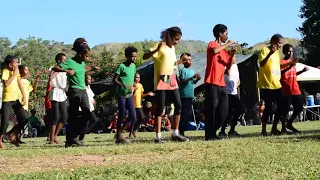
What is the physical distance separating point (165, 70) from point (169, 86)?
0.84 ft

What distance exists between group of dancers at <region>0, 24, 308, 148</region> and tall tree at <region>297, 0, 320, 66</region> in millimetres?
41360

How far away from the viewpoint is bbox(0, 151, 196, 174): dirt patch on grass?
Answer: 18.9 feet

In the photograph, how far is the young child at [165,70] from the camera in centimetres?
877

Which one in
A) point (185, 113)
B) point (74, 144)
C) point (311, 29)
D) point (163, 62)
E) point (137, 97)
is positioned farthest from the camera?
point (311, 29)

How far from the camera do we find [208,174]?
4.74 meters

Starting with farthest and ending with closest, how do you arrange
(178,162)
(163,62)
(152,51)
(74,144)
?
(74,144)
(163,62)
(152,51)
(178,162)

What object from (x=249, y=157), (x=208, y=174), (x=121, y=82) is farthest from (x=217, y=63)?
(x=208, y=174)

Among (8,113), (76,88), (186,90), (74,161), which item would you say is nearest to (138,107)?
(186,90)

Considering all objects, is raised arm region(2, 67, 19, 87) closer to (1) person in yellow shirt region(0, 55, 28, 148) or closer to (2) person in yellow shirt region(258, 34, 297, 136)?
(1) person in yellow shirt region(0, 55, 28, 148)

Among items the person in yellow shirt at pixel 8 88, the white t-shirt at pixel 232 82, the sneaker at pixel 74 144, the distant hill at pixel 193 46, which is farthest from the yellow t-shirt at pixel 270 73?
the distant hill at pixel 193 46

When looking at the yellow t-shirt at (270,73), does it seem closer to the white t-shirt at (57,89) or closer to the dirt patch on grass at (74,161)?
the white t-shirt at (57,89)

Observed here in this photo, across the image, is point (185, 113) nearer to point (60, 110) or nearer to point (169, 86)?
point (169, 86)

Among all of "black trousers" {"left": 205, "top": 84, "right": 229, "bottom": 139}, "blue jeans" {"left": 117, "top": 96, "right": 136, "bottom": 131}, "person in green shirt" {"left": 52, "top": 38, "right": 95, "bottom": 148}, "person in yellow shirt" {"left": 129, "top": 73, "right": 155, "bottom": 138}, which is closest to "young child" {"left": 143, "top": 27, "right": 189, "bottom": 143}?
"black trousers" {"left": 205, "top": 84, "right": 229, "bottom": 139}

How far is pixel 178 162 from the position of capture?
18.4 feet
